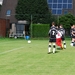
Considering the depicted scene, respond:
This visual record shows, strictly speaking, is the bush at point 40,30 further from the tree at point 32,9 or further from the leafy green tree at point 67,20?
the tree at point 32,9

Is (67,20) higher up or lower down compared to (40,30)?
higher up

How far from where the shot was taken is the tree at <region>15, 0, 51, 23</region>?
7444 centimetres

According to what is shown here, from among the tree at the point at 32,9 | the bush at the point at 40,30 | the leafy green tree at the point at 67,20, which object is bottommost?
the bush at the point at 40,30

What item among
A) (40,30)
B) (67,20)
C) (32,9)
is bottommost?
(40,30)

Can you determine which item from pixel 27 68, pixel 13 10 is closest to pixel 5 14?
pixel 13 10

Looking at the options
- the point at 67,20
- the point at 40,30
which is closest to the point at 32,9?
the point at 67,20

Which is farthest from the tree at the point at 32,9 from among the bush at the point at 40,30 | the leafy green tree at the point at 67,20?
the bush at the point at 40,30

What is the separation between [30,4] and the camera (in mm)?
75938

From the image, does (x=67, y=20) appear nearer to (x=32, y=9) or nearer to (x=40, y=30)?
(x=32, y=9)

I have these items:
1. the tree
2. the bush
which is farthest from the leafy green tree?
the bush

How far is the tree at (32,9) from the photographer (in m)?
74.4

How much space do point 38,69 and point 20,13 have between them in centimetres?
6573

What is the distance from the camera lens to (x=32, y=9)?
74.9m

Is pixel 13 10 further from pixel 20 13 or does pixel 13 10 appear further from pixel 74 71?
pixel 74 71
